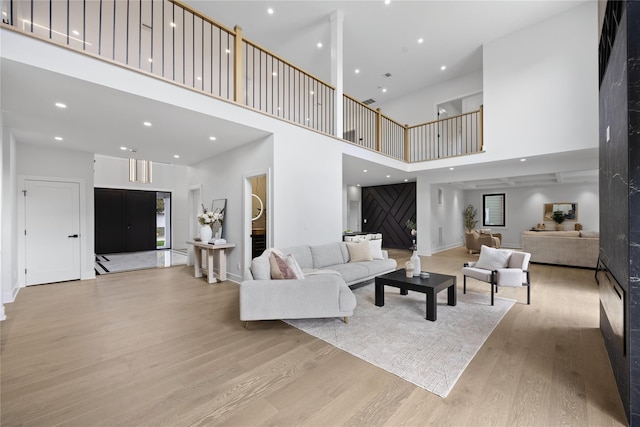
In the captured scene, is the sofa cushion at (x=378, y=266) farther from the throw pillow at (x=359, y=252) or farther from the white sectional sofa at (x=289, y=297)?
the white sectional sofa at (x=289, y=297)

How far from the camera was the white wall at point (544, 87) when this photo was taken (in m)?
5.20

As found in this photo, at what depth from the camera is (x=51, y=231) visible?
17.3 feet

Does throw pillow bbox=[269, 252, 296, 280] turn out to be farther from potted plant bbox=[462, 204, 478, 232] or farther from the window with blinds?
the window with blinds

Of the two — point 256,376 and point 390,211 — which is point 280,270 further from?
point 390,211

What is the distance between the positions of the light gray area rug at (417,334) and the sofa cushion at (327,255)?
3.02 feet

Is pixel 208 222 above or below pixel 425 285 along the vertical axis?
above

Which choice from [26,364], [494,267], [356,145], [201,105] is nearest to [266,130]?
[201,105]

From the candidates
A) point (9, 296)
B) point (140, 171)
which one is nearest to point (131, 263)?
point (9, 296)

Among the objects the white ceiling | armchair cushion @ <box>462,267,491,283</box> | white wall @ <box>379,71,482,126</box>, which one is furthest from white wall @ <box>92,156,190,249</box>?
armchair cushion @ <box>462,267,491,283</box>

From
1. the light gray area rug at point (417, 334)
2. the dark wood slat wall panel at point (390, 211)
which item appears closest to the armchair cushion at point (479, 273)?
the light gray area rug at point (417, 334)

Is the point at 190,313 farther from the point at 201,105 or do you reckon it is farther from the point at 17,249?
the point at 17,249

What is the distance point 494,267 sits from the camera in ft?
13.8

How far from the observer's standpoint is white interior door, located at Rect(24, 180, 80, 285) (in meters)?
5.07

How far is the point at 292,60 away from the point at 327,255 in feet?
18.1
